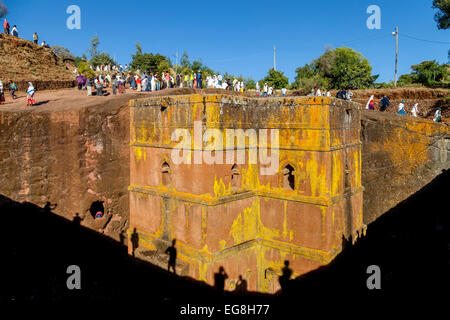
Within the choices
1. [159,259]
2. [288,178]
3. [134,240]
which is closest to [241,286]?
[159,259]

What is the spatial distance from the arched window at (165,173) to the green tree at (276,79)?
70.3 feet

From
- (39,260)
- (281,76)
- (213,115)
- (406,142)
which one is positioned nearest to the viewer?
(213,115)

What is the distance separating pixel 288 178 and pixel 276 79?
21.7 m

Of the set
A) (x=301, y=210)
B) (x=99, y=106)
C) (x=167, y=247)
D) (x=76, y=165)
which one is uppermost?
(x=99, y=106)

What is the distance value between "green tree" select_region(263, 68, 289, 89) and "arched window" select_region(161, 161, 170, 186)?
70.3ft

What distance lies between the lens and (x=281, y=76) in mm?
28766

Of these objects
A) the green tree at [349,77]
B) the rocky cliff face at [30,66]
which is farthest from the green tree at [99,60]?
the green tree at [349,77]

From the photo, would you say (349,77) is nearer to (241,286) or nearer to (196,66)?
(196,66)

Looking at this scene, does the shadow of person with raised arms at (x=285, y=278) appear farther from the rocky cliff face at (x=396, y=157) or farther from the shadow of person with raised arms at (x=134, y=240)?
the rocky cliff face at (x=396, y=157)

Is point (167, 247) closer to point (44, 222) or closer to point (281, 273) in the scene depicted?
point (281, 273)

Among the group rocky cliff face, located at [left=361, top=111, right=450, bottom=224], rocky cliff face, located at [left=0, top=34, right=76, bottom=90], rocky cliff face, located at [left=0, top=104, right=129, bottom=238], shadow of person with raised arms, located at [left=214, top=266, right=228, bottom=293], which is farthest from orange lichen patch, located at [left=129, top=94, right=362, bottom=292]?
rocky cliff face, located at [left=0, top=34, right=76, bottom=90]

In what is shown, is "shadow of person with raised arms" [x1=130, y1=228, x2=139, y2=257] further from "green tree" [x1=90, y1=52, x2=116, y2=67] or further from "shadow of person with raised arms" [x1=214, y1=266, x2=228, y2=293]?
"green tree" [x1=90, y1=52, x2=116, y2=67]

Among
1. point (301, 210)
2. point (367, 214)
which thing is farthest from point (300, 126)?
point (367, 214)

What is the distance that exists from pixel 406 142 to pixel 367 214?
2.95 meters
